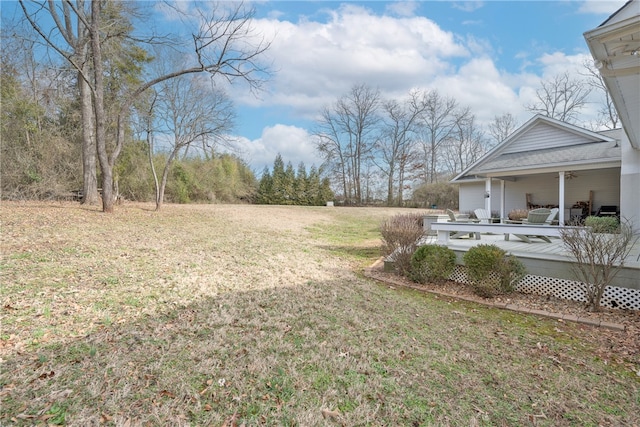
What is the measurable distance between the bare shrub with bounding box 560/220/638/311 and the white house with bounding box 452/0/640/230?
2250mm

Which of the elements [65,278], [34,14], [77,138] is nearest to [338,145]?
[77,138]

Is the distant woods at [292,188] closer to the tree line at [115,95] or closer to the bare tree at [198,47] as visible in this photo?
the tree line at [115,95]

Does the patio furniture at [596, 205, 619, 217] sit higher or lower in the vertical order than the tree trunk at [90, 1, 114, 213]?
lower

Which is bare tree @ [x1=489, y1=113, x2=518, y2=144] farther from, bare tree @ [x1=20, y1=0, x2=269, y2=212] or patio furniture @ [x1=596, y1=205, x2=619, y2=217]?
bare tree @ [x1=20, y1=0, x2=269, y2=212]

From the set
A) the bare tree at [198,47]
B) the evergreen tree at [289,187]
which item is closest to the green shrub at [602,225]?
the bare tree at [198,47]

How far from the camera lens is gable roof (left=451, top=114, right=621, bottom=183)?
9133 mm

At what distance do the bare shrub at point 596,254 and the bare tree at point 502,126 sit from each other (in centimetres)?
2805

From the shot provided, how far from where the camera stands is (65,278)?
4305mm

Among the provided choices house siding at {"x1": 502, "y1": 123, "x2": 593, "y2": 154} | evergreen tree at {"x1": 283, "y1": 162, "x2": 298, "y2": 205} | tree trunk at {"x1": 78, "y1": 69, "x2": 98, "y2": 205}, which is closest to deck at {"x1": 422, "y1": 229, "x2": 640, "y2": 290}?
house siding at {"x1": 502, "y1": 123, "x2": 593, "y2": 154}

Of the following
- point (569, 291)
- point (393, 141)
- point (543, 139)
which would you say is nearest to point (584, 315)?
point (569, 291)

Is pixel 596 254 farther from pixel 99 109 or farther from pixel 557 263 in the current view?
pixel 99 109

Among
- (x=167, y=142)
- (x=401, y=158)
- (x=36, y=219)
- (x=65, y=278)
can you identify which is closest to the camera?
(x=65, y=278)

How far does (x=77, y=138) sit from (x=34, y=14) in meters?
5.71

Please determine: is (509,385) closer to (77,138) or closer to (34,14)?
(34,14)
